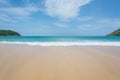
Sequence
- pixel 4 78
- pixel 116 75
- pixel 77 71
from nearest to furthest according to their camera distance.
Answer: pixel 4 78 → pixel 116 75 → pixel 77 71

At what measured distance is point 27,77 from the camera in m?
3.20

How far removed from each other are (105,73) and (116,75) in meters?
0.26

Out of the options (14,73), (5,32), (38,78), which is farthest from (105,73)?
(5,32)

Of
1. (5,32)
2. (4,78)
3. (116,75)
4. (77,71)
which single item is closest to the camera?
(4,78)

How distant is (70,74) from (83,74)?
30cm

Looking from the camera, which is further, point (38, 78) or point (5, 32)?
point (5, 32)

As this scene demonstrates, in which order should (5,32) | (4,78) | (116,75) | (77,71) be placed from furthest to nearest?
(5,32)
(77,71)
(116,75)
(4,78)

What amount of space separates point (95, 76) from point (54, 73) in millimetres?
929

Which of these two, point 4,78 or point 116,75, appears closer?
point 4,78

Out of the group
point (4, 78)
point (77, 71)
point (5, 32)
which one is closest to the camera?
point (4, 78)

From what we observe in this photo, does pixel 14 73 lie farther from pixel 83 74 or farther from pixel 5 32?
pixel 5 32

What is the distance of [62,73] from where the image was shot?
11.6ft

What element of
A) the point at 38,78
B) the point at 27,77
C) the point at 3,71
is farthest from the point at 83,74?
the point at 3,71

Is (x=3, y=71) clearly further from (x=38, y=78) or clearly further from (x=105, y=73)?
(x=105, y=73)
